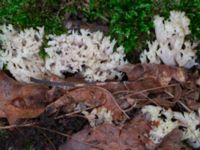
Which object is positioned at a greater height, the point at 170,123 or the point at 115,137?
the point at 170,123

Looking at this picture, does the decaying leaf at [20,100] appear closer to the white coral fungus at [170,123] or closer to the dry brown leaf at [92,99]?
the dry brown leaf at [92,99]

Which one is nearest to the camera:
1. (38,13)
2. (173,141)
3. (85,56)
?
(173,141)

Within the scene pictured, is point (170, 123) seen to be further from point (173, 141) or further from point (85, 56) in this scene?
point (85, 56)

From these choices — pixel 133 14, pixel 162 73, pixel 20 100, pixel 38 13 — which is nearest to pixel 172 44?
pixel 162 73

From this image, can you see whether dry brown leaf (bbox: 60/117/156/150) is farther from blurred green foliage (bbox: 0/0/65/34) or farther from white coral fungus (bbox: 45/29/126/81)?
blurred green foliage (bbox: 0/0/65/34)

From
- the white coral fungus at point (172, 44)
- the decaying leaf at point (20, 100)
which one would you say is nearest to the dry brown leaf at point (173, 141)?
the white coral fungus at point (172, 44)

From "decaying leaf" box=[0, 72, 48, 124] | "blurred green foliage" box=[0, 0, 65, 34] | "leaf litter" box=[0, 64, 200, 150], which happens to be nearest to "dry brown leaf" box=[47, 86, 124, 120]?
"leaf litter" box=[0, 64, 200, 150]
